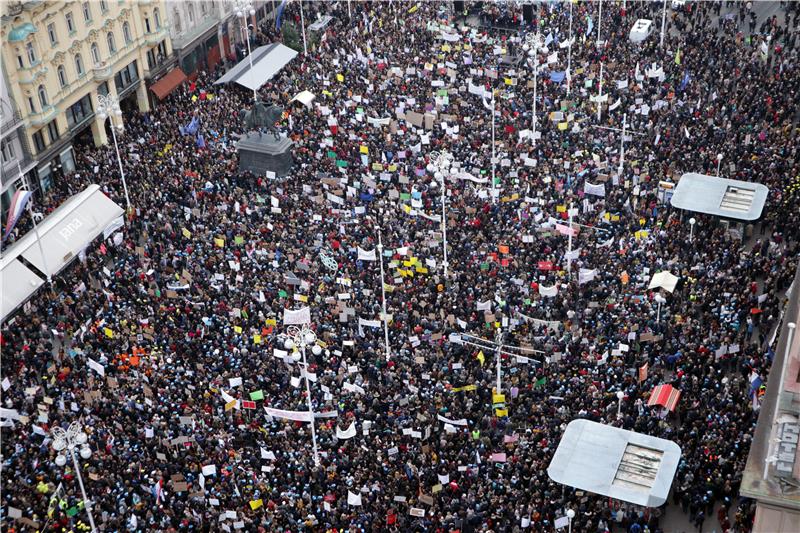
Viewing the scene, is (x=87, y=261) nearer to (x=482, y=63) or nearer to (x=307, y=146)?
(x=307, y=146)

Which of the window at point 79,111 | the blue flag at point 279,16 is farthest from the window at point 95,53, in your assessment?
the blue flag at point 279,16

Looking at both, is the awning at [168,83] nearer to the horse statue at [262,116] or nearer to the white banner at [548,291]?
the horse statue at [262,116]

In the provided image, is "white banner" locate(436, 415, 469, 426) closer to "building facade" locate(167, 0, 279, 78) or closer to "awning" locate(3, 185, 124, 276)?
"awning" locate(3, 185, 124, 276)

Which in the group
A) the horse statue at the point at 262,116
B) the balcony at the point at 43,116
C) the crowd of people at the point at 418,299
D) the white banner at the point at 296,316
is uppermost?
the balcony at the point at 43,116

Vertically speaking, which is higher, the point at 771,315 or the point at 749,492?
the point at 749,492

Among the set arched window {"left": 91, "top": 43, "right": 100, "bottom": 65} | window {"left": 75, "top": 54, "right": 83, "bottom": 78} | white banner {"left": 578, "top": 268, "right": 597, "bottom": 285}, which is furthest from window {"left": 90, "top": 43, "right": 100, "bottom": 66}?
A: white banner {"left": 578, "top": 268, "right": 597, "bottom": 285}

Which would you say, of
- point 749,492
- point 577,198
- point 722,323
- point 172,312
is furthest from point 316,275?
point 749,492
